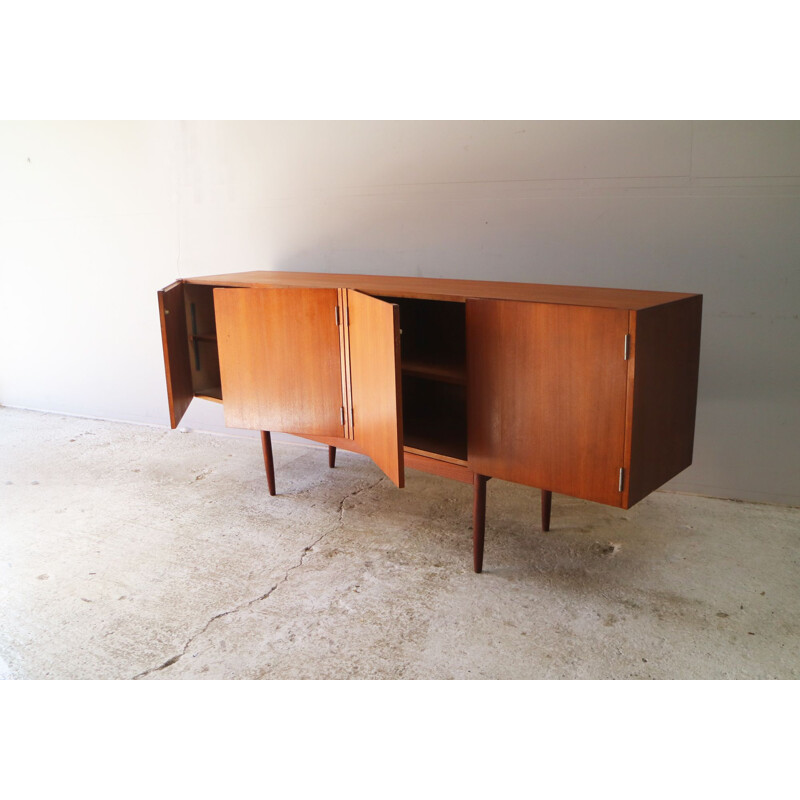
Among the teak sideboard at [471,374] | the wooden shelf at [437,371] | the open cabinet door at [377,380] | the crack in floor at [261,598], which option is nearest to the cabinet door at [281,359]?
the teak sideboard at [471,374]

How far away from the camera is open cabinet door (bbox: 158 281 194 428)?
260 centimetres

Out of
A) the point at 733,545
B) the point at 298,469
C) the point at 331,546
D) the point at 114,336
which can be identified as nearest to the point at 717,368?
the point at 733,545

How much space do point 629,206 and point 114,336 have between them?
8.77 ft

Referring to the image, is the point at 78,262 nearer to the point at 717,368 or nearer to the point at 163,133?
the point at 163,133

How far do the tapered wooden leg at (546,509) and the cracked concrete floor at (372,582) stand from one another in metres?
0.05

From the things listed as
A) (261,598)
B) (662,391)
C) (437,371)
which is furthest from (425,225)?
(261,598)

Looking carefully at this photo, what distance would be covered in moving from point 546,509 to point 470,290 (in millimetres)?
779

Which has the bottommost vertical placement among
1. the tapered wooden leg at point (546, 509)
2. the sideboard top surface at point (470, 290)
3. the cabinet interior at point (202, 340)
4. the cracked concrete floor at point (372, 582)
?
the cracked concrete floor at point (372, 582)

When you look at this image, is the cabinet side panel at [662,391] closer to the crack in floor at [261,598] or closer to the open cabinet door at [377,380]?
the open cabinet door at [377,380]

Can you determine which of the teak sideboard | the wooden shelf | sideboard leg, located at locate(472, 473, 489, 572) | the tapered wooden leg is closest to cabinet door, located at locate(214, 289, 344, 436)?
the teak sideboard

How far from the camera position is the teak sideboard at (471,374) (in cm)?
176

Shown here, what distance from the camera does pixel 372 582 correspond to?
214 centimetres
